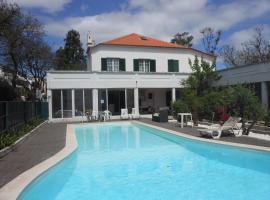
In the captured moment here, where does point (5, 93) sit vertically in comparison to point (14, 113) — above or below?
above

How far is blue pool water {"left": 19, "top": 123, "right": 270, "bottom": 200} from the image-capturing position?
7191 millimetres

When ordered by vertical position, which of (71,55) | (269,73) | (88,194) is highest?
(71,55)

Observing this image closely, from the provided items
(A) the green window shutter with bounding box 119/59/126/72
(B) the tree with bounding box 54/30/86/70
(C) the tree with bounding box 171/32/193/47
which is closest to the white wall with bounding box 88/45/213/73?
(A) the green window shutter with bounding box 119/59/126/72

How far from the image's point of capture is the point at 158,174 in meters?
8.88

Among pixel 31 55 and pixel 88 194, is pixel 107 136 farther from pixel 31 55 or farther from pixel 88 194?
pixel 31 55

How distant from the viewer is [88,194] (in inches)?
287

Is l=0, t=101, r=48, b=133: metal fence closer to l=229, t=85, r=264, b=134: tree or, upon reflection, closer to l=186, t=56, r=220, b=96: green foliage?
l=229, t=85, r=264, b=134: tree

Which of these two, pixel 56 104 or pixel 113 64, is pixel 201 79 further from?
pixel 56 104

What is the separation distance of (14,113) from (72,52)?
42892 millimetres

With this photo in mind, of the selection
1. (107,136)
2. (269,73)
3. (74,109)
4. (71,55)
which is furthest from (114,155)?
(71,55)

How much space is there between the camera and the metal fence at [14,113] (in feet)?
43.4

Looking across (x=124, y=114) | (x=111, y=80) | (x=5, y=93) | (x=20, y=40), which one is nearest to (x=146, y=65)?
(x=111, y=80)

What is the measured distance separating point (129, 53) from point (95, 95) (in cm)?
684

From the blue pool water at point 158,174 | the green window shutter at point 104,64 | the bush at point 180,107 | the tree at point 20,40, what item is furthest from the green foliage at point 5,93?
the blue pool water at point 158,174
